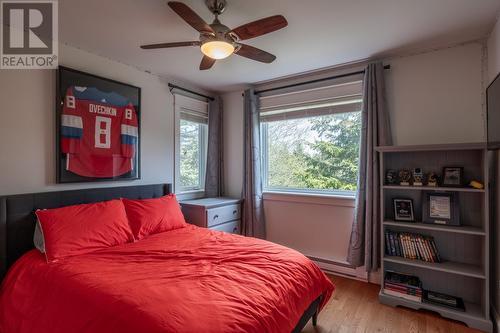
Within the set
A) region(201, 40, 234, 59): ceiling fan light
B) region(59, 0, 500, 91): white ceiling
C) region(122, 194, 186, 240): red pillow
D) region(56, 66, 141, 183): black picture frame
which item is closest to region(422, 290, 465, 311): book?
region(59, 0, 500, 91): white ceiling

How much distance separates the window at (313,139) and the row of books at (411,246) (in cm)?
67

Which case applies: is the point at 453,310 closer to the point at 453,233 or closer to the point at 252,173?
the point at 453,233

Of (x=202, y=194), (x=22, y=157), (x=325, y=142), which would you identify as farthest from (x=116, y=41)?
(x=325, y=142)

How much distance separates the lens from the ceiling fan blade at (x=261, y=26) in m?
1.52

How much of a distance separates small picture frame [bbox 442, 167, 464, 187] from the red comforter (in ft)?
4.63

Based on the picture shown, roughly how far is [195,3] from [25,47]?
149cm

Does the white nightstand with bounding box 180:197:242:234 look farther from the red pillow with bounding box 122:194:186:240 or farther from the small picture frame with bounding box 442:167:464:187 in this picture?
the small picture frame with bounding box 442:167:464:187

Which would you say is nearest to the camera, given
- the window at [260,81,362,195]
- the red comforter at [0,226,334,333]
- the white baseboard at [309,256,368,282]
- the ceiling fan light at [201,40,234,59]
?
the red comforter at [0,226,334,333]

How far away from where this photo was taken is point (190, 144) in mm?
3582

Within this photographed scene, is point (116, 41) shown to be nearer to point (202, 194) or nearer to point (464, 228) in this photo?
point (202, 194)

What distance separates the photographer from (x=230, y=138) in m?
3.83

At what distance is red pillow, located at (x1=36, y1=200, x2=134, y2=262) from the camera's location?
178cm

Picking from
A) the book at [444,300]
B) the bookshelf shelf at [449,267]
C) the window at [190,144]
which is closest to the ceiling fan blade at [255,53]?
the window at [190,144]

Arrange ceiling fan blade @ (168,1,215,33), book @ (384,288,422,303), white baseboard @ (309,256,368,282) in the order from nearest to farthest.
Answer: ceiling fan blade @ (168,1,215,33), book @ (384,288,422,303), white baseboard @ (309,256,368,282)
